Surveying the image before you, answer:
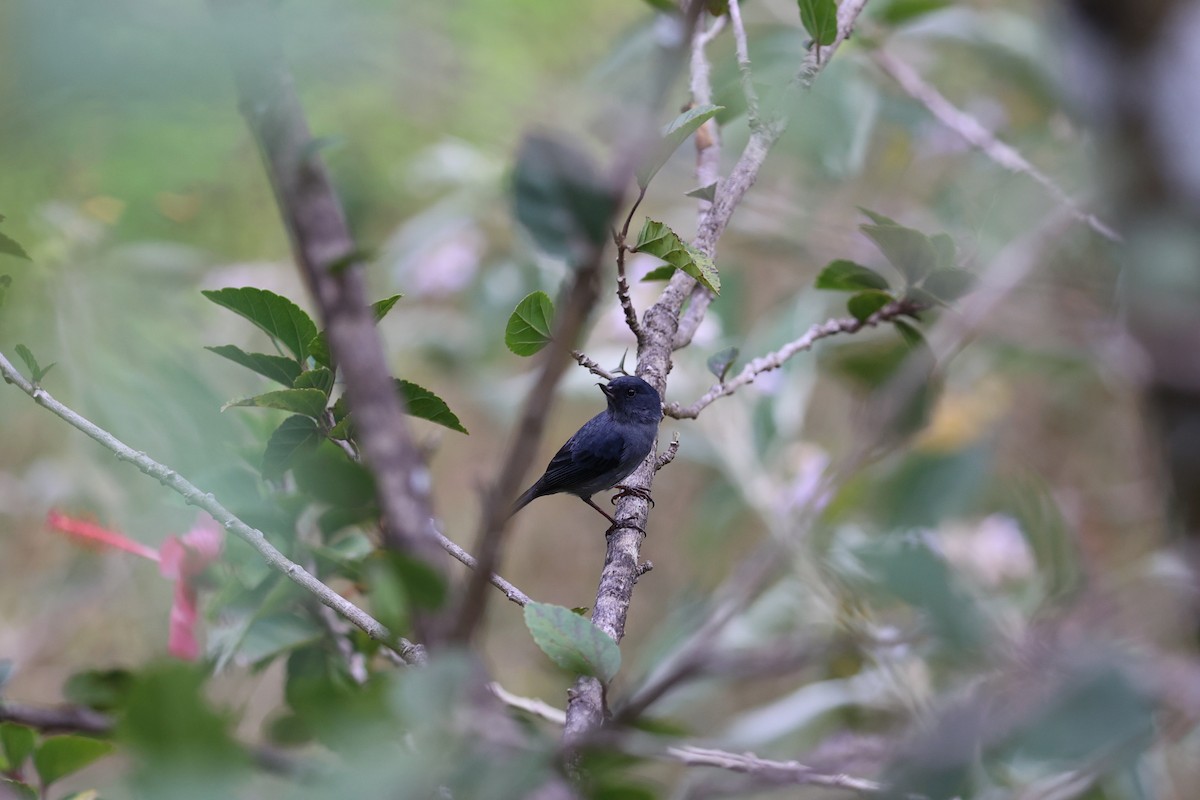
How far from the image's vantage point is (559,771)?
0.44m

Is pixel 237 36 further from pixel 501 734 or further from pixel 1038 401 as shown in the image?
pixel 1038 401

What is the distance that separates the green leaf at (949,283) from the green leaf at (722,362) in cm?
23

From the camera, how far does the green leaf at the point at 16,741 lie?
2.32 feet

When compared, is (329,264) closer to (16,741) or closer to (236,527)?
A: (236,527)

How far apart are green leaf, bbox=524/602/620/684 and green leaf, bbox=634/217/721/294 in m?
0.37

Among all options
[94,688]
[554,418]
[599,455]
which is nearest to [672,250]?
[94,688]

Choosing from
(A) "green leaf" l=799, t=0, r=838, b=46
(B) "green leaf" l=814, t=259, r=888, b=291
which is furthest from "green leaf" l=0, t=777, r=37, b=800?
(A) "green leaf" l=799, t=0, r=838, b=46

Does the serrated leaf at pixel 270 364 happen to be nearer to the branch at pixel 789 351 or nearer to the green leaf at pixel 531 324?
the green leaf at pixel 531 324

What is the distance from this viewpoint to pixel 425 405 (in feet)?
2.54

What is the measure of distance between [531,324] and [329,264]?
0.45 m

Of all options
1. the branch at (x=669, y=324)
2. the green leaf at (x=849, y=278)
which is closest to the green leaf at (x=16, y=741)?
the branch at (x=669, y=324)

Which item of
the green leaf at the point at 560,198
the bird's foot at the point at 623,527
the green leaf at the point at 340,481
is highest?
the bird's foot at the point at 623,527

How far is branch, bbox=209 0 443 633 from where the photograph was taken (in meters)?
0.40

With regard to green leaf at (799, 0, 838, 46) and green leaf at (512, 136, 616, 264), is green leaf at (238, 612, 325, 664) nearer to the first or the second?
green leaf at (512, 136, 616, 264)
